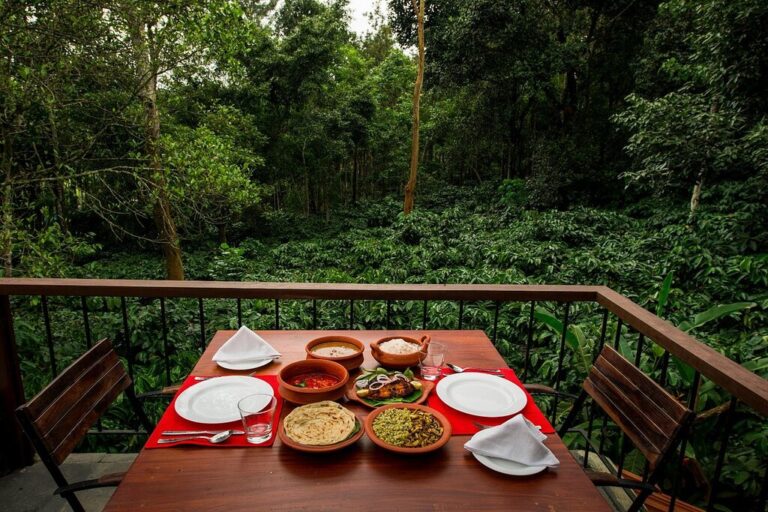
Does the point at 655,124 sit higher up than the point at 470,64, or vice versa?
the point at 470,64

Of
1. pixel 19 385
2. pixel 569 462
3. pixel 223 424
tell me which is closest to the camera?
pixel 569 462

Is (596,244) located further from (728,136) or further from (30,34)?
(30,34)

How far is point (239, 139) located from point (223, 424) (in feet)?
38.7

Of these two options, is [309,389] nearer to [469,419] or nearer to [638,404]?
[469,419]

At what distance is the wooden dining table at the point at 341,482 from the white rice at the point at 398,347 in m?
0.42

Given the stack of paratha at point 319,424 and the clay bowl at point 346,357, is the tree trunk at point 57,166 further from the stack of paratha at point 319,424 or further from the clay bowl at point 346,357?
the stack of paratha at point 319,424

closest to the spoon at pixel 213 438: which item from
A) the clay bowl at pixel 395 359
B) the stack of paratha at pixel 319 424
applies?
the stack of paratha at pixel 319 424

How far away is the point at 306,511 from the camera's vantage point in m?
0.92

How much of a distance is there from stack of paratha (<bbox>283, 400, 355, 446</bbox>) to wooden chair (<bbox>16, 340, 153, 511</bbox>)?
481mm

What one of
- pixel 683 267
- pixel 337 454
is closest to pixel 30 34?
pixel 337 454

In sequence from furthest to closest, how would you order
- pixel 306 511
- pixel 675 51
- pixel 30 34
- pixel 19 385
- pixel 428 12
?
pixel 428 12 < pixel 675 51 < pixel 30 34 < pixel 19 385 < pixel 306 511

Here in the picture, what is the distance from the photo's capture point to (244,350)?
1.60 meters

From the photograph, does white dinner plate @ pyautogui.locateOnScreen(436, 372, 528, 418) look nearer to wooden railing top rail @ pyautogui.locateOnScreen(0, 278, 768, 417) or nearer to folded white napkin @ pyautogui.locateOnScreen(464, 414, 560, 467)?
folded white napkin @ pyautogui.locateOnScreen(464, 414, 560, 467)

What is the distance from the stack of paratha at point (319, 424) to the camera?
1115 mm
